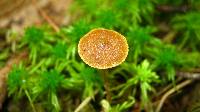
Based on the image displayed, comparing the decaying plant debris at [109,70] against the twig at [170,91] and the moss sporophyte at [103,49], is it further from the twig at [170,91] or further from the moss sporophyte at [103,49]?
the moss sporophyte at [103,49]

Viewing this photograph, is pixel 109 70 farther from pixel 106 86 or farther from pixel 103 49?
pixel 103 49

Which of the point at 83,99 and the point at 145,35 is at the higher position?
the point at 145,35

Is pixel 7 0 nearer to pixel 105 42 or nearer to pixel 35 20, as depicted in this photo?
pixel 35 20

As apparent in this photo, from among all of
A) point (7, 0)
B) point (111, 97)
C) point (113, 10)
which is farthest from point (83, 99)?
point (7, 0)

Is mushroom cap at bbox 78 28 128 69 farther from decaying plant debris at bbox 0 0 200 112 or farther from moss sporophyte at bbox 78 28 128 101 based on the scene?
decaying plant debris at bbox 0 0 200 112

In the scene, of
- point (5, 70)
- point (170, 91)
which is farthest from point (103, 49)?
point (5, 70)

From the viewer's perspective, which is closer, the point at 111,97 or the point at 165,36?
the point at 111,97

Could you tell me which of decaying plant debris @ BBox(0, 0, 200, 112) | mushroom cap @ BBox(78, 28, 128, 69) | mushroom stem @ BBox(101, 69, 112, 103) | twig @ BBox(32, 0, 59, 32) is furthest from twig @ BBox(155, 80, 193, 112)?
twig @ BBox(32, 0, 59, 32)

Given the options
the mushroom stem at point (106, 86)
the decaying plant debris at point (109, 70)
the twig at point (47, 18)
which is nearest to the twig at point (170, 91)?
the decaying plant debris at point (109, 70)

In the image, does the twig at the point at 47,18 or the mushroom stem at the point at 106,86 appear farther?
the twig at the point at 47,18
